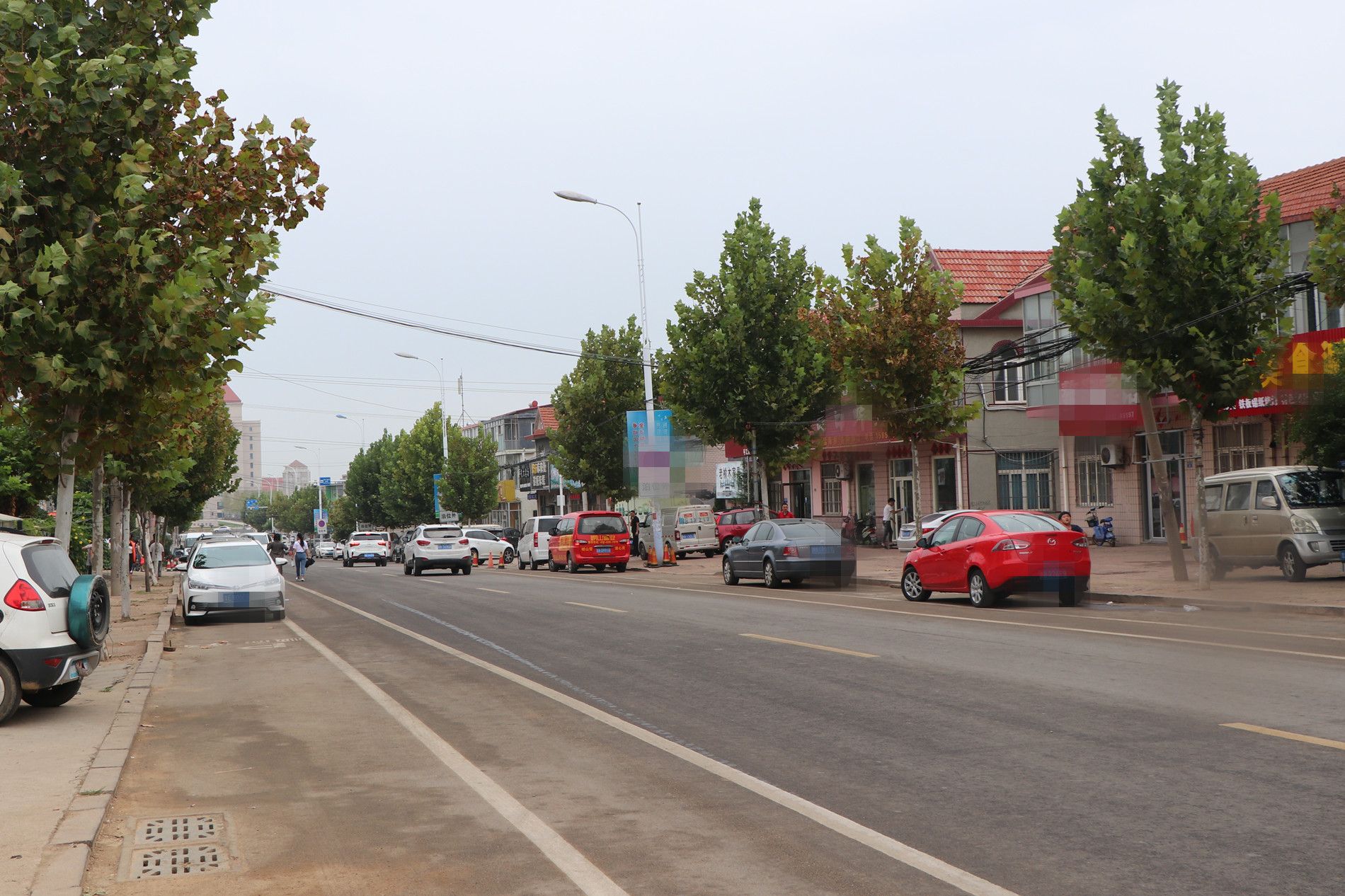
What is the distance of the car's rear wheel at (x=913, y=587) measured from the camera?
798 inches

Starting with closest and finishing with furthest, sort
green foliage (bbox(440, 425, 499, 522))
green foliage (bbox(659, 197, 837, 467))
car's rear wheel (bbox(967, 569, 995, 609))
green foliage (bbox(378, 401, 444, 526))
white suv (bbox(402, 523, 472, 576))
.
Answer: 1. car's rear wheel (bbox(967, 569, 995, 609))
2. green foliage (bbox(659, 197, 837, 467))
3. white suv (bbox(402, 523, 472, 576))
4. green foliage (bbox(440, 425, 499, 522))
5. green foliage (bbox(378, 401, 444, 526))

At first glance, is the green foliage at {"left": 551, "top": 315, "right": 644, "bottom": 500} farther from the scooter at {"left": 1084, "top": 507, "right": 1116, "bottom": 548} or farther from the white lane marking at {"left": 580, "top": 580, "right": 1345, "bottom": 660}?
the white lane marking at {"left": 580, "top": 580, "right": 1345, "bottom": 660}

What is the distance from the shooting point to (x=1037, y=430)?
39.0 metres

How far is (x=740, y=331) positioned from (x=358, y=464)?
80.8 metres

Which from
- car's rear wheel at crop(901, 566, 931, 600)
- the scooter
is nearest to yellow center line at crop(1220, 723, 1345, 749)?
car's rear wheel at crop(901, 566, 931, 600)

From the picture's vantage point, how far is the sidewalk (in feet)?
55.1

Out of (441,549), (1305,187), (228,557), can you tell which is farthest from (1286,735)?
(441,549)

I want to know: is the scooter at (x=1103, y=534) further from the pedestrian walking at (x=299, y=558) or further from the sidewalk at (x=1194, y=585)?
the pedestrian walking at (x=299, y=558)

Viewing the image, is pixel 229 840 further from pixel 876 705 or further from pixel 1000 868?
pixel 876 705

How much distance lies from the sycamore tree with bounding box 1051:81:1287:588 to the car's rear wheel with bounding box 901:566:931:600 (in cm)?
438

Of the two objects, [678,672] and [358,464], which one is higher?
[358,464]

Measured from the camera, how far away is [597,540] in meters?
36.9

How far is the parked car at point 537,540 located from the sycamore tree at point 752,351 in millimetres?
7480

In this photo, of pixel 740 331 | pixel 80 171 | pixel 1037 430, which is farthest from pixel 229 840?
pixel 1037 430
